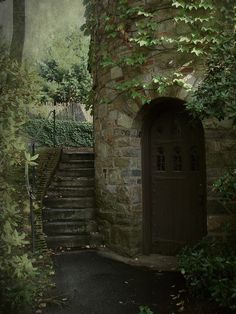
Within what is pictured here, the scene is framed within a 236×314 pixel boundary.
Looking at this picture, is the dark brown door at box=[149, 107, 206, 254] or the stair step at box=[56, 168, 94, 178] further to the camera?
the stair step at box=[56, 168, 94, 178]

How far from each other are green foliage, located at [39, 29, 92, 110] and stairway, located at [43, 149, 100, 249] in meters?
9.64

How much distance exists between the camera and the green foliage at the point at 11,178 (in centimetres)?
326

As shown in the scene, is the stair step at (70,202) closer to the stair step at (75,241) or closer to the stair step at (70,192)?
the stair step at (70,192)

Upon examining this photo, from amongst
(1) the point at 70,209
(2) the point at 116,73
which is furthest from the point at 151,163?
(1) the point at 70,209

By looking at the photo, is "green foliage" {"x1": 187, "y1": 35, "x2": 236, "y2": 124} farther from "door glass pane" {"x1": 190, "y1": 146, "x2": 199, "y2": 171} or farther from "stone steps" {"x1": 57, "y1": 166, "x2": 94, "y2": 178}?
"stone steps" {"x1": 57, "y1": 166, "x2": 94, "y2": 178}

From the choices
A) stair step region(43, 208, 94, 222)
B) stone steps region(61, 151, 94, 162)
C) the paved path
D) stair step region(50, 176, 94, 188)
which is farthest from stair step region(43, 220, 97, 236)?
stone steps region(61, 151, 94, 162)

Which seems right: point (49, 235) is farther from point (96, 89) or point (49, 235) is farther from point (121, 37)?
point (121, 37)

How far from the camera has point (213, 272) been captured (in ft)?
13.6

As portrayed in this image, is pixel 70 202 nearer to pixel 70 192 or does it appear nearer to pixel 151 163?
pixel 70 192

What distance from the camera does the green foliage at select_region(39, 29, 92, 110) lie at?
1778 cm

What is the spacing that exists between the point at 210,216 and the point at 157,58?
8.42 ft

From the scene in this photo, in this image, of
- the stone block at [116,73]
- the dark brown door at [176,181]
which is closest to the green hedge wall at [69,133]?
the stone block at [116,73]

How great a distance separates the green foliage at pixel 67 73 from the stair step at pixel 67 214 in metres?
10.8

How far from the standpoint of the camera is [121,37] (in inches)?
254
